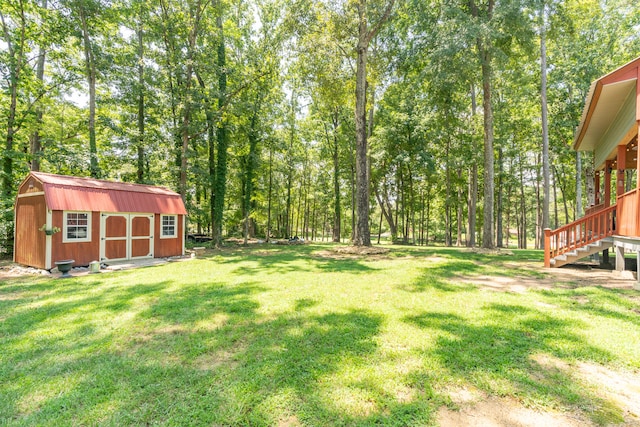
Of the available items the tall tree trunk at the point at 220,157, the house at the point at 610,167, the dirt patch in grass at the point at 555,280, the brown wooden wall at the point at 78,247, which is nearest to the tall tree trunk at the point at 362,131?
the dirt patch in grass at the point at 555,280

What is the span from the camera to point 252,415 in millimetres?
2117

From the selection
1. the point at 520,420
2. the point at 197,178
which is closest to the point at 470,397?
the point at 520,420

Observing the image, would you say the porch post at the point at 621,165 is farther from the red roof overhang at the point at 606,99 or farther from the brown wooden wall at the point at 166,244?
the brown wooden wall at the point at 166,244

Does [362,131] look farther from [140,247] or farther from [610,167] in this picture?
[140,247]

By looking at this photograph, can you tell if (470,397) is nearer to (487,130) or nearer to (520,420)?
(520,420)

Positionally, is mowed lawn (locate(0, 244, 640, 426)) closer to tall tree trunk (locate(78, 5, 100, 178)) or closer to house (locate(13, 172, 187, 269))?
house (locate(13, 172, 187, 269))

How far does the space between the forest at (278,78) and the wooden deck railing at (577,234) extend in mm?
3283

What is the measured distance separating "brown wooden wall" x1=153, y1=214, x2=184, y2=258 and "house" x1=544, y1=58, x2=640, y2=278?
14334 millimetres

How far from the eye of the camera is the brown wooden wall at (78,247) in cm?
854

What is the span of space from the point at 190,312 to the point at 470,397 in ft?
13.6

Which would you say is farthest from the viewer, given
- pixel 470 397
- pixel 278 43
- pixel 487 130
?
pixel 278 43

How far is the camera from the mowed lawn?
7.23ft

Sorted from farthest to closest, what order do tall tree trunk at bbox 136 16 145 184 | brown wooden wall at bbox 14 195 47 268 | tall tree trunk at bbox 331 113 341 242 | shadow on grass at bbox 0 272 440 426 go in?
tall tree trunk at bbox 331 113 341 242
tall tree trunk at bbox 136 16 145 184
brown wooden wall at bbox 14 195 47 268
shadow on grass at bbox 0 272 440 426

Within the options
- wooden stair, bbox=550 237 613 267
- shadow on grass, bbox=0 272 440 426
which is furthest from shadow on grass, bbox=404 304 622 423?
wooden stair, bbox=550 237 613 267
